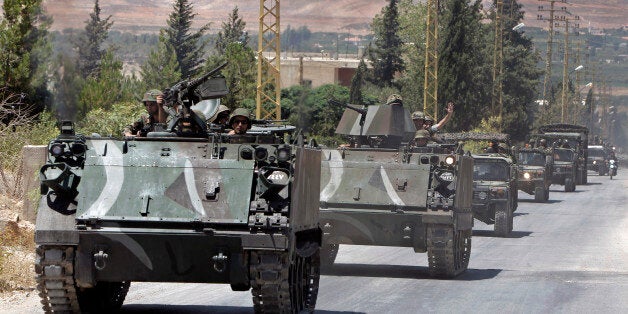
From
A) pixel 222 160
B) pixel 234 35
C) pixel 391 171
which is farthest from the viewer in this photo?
pixel 234 35

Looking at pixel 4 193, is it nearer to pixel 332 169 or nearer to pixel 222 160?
pixel 332 169

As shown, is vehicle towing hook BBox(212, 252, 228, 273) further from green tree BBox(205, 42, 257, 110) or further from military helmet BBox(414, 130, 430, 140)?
green tree BBox(205, 42, 257, 110)

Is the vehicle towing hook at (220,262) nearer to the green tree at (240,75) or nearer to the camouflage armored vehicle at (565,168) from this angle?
the green tree at (240,75)

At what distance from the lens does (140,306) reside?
1497cm

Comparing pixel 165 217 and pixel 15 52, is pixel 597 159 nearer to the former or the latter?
pixel 15 52

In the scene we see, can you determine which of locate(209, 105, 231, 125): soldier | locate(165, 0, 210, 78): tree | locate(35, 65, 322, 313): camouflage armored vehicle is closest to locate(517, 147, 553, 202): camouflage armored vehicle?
locate(165, 0, 210, 78): tree

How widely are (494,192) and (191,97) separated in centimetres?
1605

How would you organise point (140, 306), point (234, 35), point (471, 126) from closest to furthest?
point (140, 306) < point (471, 126) < point (234, 35)

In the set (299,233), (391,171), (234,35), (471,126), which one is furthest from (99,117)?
(234,35)

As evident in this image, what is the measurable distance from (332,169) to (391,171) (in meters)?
0.89

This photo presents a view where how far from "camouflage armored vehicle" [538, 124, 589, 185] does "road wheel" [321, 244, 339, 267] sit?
34.5m

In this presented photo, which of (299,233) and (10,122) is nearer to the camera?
(299,233)

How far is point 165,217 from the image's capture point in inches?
479

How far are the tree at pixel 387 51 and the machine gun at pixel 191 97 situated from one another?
242 feet
